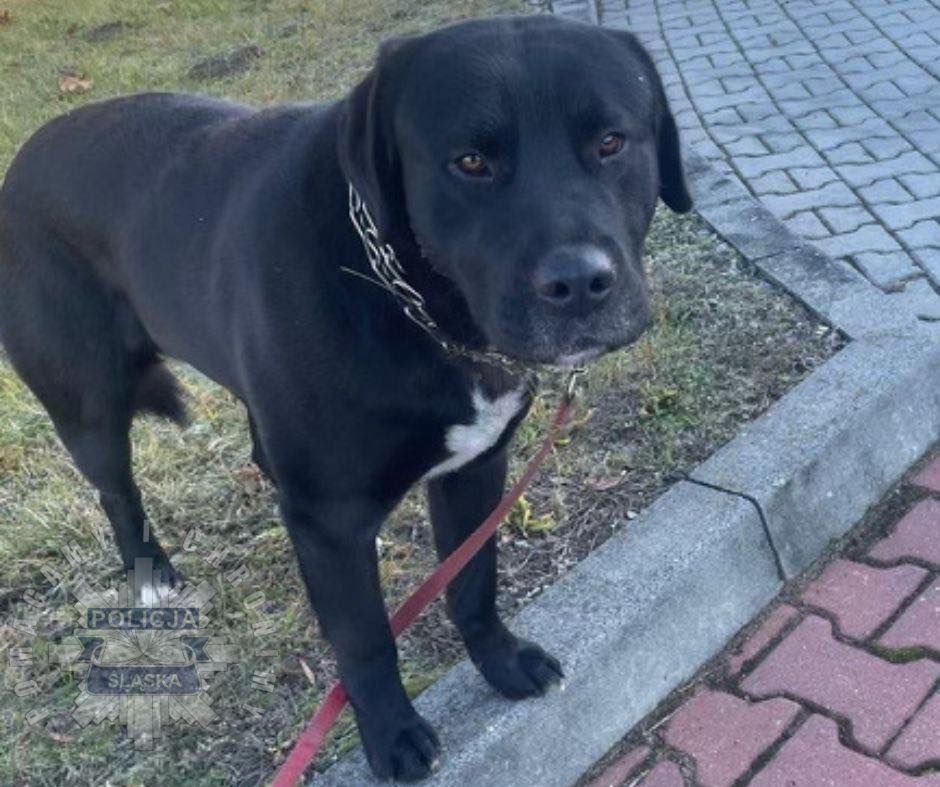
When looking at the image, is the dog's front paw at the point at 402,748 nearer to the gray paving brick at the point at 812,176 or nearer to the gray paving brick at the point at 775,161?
the gray paving brick at the point at 812,176

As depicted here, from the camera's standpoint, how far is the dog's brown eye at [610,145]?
213 centimetres

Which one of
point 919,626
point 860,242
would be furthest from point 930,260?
point 919,626

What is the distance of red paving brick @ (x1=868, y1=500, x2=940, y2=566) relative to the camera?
3.11m

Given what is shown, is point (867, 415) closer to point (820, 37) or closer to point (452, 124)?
point (452, 124)

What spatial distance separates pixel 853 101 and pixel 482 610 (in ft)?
14.1

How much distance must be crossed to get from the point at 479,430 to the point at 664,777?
865 millimetres

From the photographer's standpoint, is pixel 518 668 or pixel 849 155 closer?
pixel 518 668

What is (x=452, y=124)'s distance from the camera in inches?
81.0

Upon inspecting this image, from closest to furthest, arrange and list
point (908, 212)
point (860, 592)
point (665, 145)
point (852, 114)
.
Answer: point (665, 145), point (860, 592), point (908, 212), point (852, 114)

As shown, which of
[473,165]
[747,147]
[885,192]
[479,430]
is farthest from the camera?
[747,147]

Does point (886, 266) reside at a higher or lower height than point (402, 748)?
lower

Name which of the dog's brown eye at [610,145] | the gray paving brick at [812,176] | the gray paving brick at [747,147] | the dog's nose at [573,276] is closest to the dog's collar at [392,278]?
the dog's nose at [573,276]

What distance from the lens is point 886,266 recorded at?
4.36 meters

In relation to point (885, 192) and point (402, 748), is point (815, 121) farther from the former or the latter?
point (402, 748)
